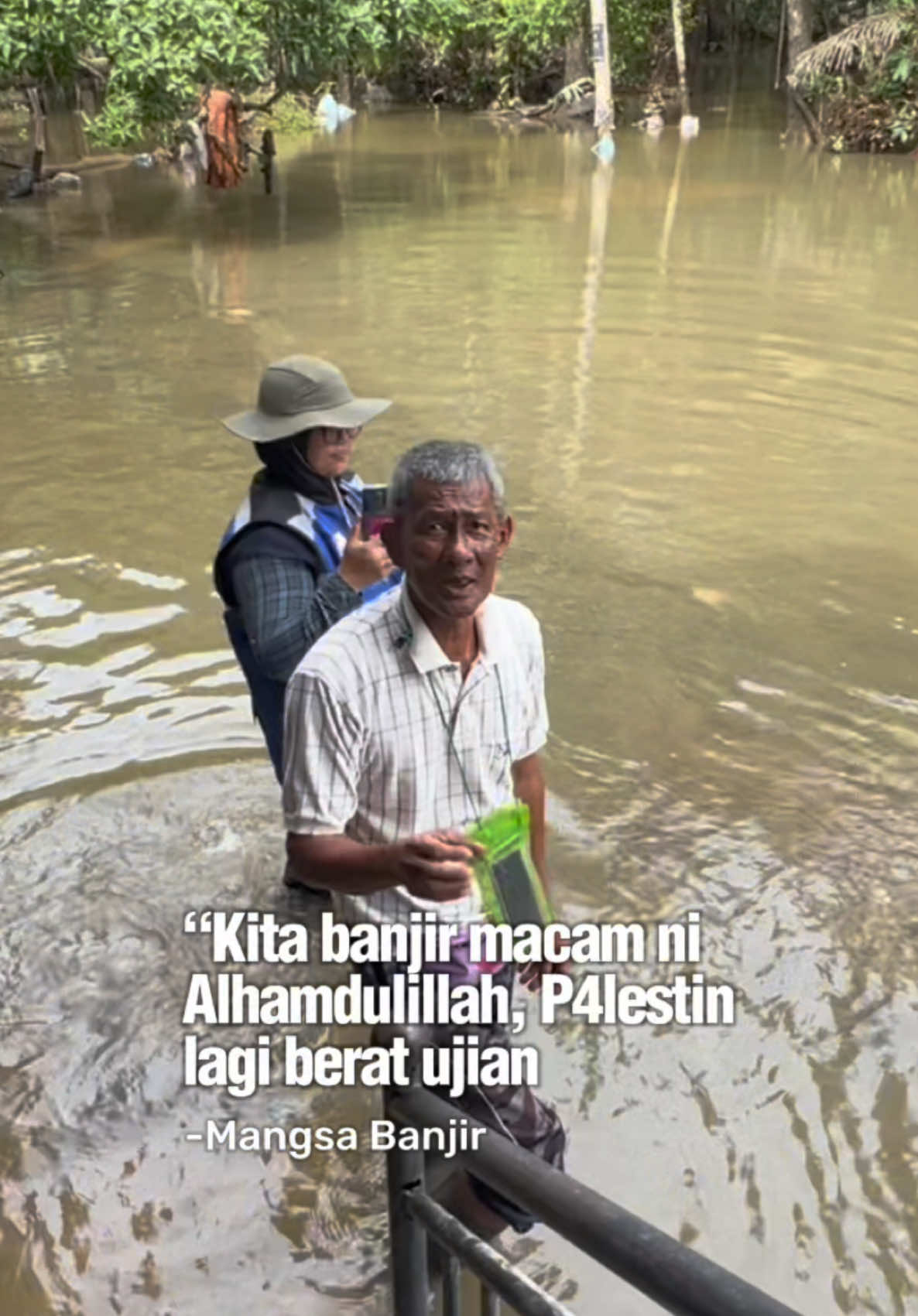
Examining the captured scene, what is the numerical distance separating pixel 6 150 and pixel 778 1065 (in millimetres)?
26874

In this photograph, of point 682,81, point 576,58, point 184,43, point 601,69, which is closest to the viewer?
point 184,43

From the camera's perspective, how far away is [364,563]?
269cm

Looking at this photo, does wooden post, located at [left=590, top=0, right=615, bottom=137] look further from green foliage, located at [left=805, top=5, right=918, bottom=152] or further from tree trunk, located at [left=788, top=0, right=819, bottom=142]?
green foliage, located at [left=805, top=5, right=918, bottom=152]

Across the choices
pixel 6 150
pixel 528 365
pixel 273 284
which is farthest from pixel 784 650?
pixel 6 150

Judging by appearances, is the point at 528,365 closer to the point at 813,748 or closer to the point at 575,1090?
the point at 813,748

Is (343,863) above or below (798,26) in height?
below

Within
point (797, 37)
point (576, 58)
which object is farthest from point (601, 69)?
point (576, 58)

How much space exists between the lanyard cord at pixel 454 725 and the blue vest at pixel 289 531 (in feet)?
2.11

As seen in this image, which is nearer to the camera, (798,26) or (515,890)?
(515,890)

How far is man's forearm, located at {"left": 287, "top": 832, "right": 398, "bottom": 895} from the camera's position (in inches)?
78.2

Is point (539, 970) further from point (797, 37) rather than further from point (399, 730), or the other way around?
point (797, 37)

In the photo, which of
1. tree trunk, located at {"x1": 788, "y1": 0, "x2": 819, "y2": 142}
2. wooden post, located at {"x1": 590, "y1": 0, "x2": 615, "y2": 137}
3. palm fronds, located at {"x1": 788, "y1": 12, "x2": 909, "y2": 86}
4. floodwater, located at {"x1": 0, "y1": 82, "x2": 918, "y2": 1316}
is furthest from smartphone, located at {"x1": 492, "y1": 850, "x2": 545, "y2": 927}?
tree trunk, located at {"x1": 788, "y1": 0, "x2": 819, "y2": 142}

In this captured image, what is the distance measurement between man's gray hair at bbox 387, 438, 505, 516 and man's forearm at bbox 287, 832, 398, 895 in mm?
574

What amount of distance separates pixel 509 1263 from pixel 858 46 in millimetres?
23719
